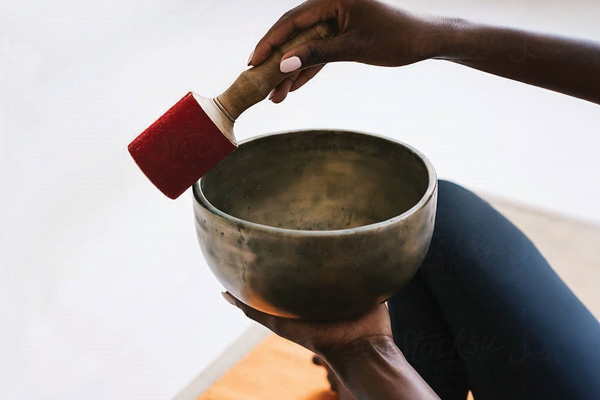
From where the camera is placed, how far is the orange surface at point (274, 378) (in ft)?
3.70

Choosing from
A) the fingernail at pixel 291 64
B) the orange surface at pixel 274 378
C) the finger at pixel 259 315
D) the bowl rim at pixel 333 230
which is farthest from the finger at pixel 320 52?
the orange surface at pixel 274 378

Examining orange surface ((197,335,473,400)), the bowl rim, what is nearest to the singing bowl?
A: the bowl rim

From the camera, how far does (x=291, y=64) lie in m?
0.67

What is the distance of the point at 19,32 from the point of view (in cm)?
118

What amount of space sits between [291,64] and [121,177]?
2.90 feet

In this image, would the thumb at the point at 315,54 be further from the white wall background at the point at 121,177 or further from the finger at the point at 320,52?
the white wall background at the point at 121,177

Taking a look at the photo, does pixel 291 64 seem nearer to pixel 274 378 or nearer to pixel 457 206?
pixel 457 206

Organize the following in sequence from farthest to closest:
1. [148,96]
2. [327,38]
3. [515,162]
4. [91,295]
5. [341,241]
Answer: [515,162]
[148,96]
[91,295]
[327,38]
[341,241]

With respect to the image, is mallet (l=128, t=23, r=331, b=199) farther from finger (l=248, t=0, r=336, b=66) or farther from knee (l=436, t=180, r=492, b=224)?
knee (l=436, t=180, r=492, b=224)

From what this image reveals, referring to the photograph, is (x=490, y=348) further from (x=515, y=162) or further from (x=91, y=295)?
(x=515, y=162)

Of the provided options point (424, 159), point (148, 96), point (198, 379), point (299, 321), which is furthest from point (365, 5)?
point (148, 96)

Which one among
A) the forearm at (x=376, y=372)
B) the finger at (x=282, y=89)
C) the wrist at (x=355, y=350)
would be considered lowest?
the forearm at (x=376, y=372)

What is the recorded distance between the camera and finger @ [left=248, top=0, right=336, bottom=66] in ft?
2.25

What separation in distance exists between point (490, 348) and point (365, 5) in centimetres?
41
